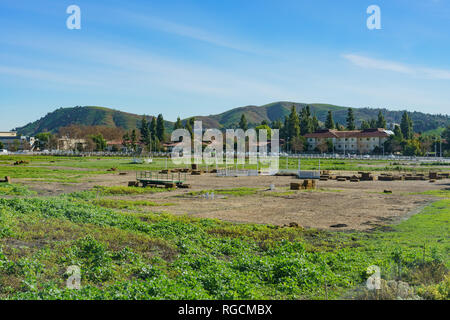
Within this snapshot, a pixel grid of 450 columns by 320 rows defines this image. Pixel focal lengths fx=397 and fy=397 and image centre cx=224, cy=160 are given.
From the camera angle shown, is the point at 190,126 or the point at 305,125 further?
the point at 190,126

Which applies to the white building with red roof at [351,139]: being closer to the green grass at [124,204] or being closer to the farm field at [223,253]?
the green grass at [124,204]

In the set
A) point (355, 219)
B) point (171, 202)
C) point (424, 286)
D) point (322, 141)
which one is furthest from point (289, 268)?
point (322, 141)

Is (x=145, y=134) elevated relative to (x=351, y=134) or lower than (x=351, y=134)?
elevated

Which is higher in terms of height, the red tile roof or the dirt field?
the red tile roof

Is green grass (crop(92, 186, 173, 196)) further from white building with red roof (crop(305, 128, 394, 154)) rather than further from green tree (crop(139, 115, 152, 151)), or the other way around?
green tree (crop(139, 115, 152, 151))

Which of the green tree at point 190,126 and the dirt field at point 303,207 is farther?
the green tree at point 190,126

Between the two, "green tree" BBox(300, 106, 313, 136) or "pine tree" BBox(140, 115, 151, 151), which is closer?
"green tree" BBox(300, 106, 313, 136)

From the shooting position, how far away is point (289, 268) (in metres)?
11.7

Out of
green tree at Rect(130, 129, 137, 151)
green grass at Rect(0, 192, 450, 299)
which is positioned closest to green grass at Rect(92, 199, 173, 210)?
green grass at Rect(0, 192, 450, 299)

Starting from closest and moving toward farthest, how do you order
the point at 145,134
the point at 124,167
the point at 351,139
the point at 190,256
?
the point at 190,256
the point at 124,167
the point at 351,139
the point at 145,134

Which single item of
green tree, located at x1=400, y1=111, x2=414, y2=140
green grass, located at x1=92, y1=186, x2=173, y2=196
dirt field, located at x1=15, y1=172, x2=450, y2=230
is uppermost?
green tree, located at x1=400, y1=111, x2=414, y2=140

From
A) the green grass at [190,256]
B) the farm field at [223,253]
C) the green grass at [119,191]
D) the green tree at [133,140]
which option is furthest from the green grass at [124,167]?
the green tree at [133,140]

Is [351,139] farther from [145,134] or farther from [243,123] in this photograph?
[145,134]

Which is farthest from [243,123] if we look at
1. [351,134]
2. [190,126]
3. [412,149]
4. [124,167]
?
[124,167]
